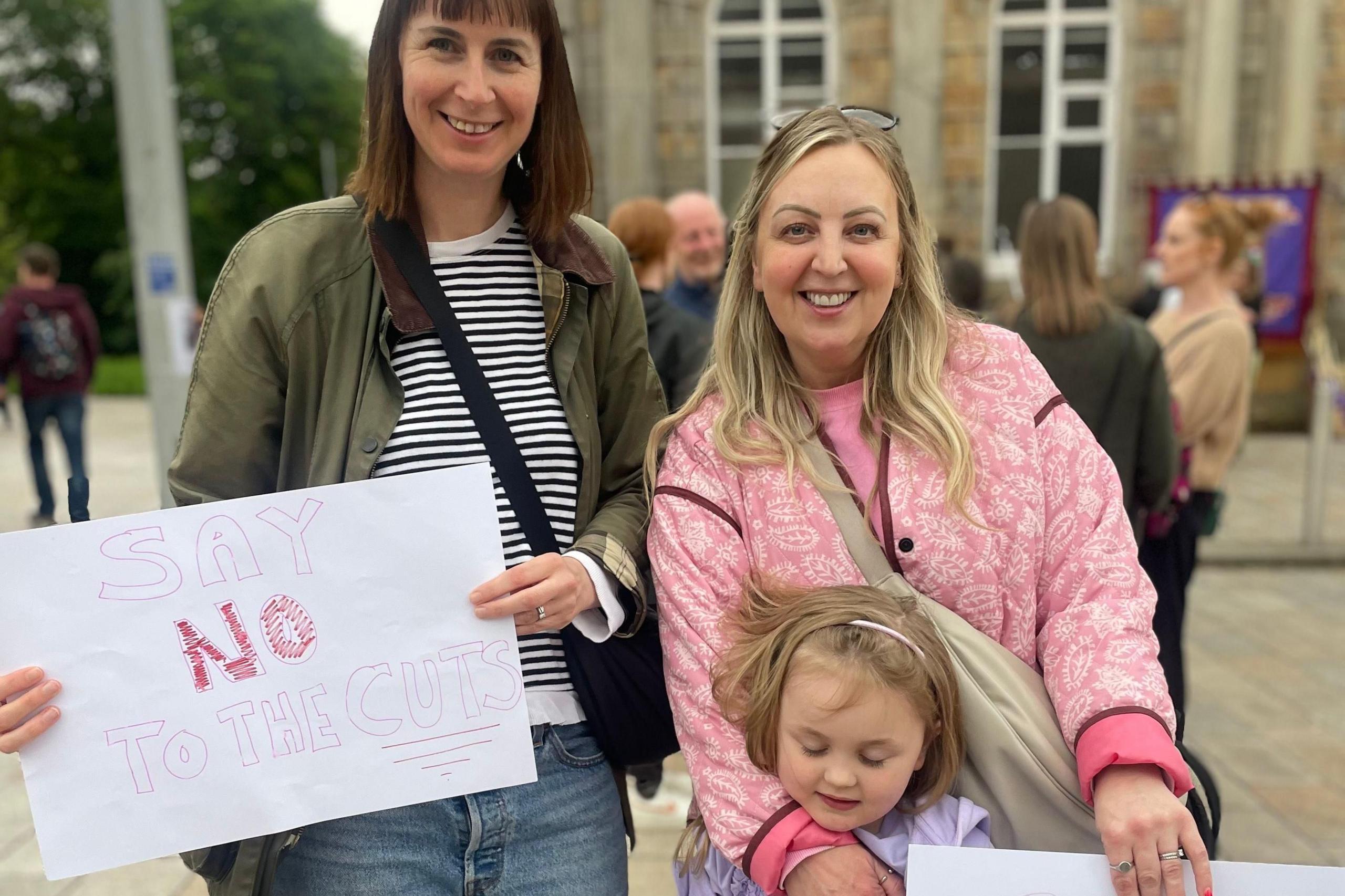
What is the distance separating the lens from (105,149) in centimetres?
3184

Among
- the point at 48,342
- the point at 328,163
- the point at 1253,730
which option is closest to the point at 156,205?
the point at 48,342

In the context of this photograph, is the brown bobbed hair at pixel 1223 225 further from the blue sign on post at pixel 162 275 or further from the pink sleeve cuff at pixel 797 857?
the blue sign on post at pixel 162 275

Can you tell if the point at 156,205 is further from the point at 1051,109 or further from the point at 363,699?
the point at 1051,109

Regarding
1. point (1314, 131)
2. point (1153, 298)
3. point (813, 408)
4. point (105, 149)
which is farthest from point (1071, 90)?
point (105, 149)

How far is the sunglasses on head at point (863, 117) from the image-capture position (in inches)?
68.8

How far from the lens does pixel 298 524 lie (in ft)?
5.17

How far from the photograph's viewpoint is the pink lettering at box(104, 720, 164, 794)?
1.54 m

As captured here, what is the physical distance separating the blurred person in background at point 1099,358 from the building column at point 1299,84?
976 cm

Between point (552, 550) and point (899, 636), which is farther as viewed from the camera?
point (552, 550)

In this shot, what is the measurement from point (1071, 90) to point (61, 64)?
29.8 m

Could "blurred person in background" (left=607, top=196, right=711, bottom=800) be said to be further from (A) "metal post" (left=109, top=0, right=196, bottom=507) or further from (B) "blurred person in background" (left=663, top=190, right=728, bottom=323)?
(A) "metal post" (left=109, top=0, right=196, bottom=507)

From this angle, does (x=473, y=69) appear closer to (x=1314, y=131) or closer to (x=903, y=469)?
(x=903, y=469)

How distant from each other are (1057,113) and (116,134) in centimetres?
2821

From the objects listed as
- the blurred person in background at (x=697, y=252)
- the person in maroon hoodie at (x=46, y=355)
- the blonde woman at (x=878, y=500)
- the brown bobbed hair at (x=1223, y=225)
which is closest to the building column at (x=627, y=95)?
the person in maroon hoodie at (x=46, y=355)
